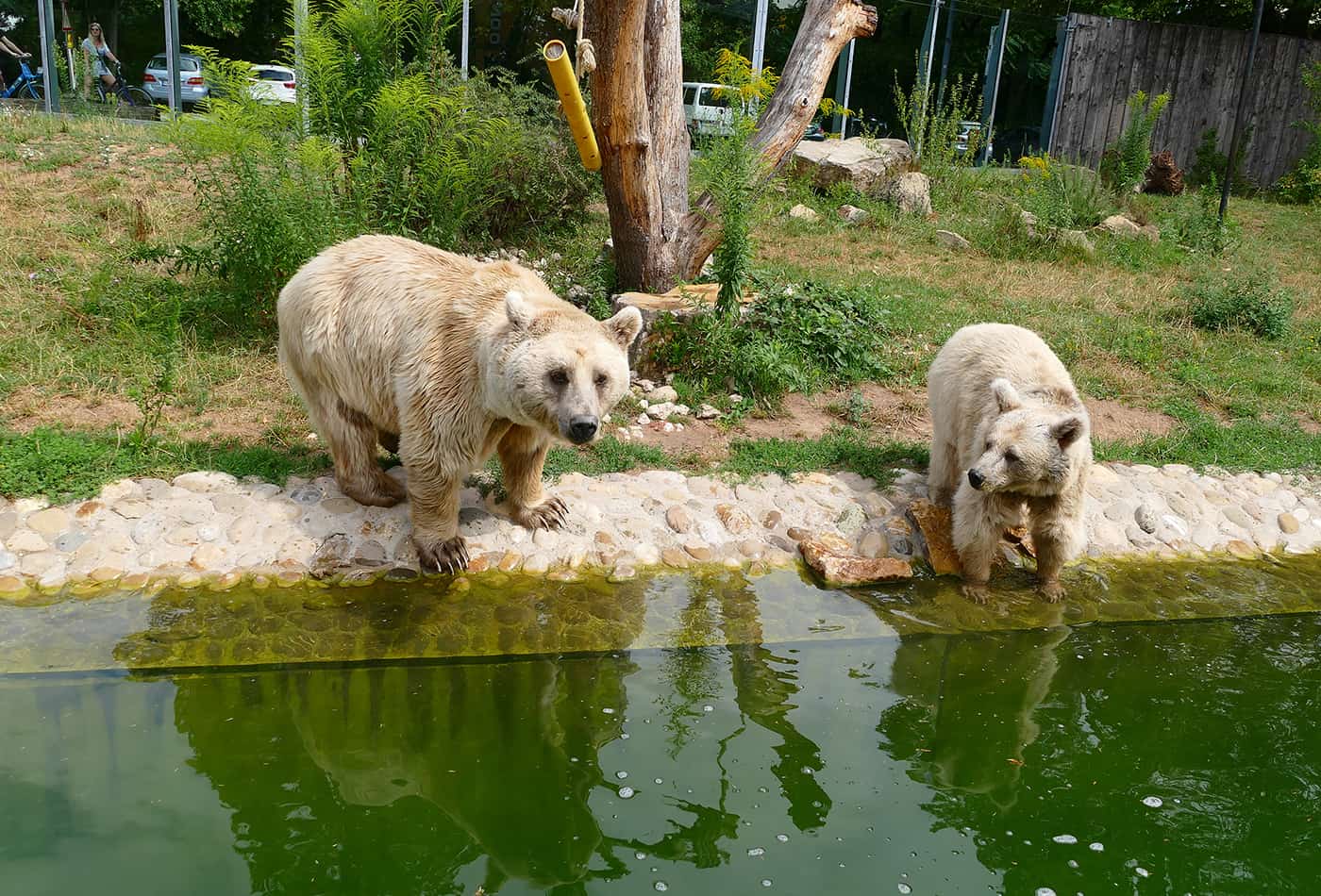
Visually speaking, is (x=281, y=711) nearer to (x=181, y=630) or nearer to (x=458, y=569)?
(x=181, y=630)

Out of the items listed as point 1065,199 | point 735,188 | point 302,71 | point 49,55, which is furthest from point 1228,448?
point 49,55

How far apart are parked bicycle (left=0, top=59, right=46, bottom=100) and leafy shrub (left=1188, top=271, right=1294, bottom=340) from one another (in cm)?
1764

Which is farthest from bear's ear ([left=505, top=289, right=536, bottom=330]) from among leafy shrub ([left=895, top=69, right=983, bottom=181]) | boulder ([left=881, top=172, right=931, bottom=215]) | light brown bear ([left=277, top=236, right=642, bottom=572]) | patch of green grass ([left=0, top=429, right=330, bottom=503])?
leafy shrub ([left=895, top=69, right=983, bottom=181])

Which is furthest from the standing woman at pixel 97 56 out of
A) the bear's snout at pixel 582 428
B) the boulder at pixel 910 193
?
the bear's snout at pixel 582 428

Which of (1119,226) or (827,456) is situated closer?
(827,456)

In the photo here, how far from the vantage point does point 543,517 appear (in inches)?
209

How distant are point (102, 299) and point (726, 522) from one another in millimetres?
4990

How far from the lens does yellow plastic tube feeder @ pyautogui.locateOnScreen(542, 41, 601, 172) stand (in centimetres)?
665

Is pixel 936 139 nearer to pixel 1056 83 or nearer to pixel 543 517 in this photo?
pixel 1056 83

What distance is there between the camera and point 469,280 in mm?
4867

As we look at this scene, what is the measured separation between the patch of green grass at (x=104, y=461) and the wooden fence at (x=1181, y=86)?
15466mm

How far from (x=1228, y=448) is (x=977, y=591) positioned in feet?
9.48

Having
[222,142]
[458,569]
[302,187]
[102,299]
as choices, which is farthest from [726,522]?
[102,299]

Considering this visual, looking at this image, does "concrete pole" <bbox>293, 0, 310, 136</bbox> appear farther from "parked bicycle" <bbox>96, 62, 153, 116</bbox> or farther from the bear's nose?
"parked bicycle" <bbox>96, 62, 153, 116</bbox>
